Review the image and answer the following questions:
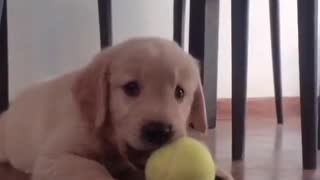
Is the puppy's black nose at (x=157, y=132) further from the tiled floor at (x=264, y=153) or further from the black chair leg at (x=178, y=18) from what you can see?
the black chair leg at (x=178, y=18)

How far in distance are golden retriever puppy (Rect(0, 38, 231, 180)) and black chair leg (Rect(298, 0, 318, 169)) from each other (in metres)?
0.37

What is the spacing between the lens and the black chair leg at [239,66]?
191 centimetres

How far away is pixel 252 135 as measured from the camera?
251 centimetres

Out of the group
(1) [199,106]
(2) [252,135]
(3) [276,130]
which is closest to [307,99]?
(1) [199,106]

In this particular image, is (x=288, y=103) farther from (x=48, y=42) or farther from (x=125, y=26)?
(x=48, y=42)

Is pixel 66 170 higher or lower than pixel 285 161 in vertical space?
higher

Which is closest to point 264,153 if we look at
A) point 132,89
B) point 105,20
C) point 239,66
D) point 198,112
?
point 239,66

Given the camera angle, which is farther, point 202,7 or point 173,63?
point 202,7

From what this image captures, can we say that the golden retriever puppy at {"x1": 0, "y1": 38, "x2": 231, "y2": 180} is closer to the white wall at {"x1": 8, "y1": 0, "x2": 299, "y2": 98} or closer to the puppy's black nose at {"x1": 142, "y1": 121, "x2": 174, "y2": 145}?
the puppy's black nose at {"x1": 142, "y1": 121, "x2": 174, "y2": 145}

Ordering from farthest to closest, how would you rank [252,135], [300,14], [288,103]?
[288,103] < [252,135] < [300,14]

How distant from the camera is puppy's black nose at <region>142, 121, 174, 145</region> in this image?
49.9 inches

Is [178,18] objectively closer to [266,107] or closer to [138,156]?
[266,107]

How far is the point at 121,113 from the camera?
1350 mm

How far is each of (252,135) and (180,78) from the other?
3.90 ft
